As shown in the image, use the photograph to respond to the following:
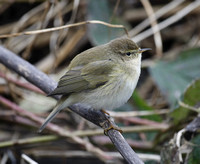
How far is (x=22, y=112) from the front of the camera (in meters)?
3.43

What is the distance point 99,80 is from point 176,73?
5.49ft

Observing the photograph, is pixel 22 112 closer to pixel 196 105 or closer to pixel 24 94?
pixel 24 94

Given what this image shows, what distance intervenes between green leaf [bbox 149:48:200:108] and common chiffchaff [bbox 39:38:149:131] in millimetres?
1157

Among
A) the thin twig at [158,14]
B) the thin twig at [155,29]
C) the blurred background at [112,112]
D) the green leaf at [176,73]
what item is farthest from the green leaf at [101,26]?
the green leaf at [176,73]

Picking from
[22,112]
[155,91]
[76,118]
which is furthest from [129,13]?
[22,112]

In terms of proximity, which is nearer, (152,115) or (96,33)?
(152,115)

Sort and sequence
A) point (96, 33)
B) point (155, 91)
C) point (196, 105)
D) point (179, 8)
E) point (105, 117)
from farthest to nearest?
point (179, 8)
point (155, 91)
point (96, 33)
point (196, 105)
point (105, 117)

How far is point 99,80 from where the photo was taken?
2.69 meters

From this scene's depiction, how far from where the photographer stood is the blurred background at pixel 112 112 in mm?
3164

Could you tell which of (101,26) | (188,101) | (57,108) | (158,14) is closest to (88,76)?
(57,108)

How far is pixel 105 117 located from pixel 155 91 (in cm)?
224

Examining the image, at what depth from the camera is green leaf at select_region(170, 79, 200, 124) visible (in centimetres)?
296

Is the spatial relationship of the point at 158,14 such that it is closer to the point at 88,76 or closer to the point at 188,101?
the point at 188,101

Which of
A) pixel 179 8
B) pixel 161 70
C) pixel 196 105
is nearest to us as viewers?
pixel 196 105
